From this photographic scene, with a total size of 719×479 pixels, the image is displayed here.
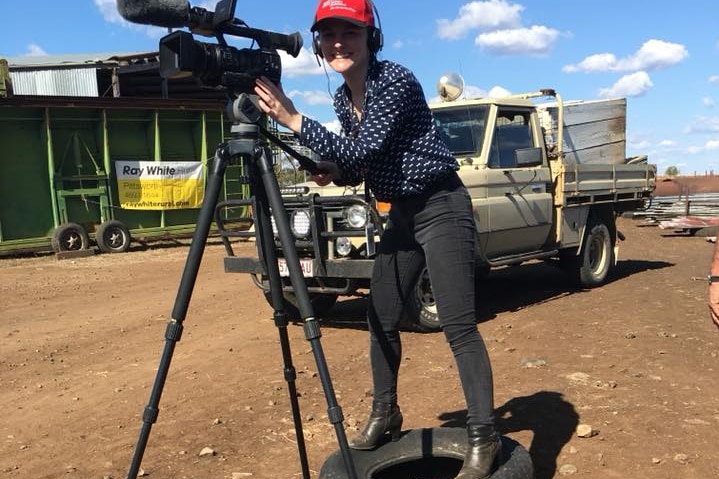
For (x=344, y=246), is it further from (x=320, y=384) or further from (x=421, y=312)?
(x=320, y=384)

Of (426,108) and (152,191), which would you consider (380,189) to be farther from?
(152,191)

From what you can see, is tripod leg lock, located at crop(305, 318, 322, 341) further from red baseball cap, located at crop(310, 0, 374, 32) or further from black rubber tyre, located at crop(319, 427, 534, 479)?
red baseball cap, located at crop(310, 0, 374, 32)

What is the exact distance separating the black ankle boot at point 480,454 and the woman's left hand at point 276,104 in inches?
56.9

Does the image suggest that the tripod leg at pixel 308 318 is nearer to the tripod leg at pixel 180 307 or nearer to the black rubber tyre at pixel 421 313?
the tripod leg at pixel 180 307

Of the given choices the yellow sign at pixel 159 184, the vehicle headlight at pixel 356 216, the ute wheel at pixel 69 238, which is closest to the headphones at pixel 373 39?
the vehicle headlight at pixel 356 216

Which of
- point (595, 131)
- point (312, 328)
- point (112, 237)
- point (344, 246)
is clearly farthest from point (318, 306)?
point (112, 237)

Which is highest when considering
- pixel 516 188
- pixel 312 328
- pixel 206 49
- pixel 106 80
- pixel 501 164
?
pixel 106 80

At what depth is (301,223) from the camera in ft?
21.5

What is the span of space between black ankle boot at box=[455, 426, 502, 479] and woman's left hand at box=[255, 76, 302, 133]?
1.45 m

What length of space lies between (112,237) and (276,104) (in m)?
13.2

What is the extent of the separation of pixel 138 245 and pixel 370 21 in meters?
14.3

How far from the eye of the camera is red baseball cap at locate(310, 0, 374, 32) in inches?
104

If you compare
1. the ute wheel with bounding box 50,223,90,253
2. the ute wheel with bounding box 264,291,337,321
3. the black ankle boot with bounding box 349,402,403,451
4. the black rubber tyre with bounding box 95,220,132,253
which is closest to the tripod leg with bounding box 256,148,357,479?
the black ankle boot with bounding box 349,402,403,451

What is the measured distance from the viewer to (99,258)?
14.0m
